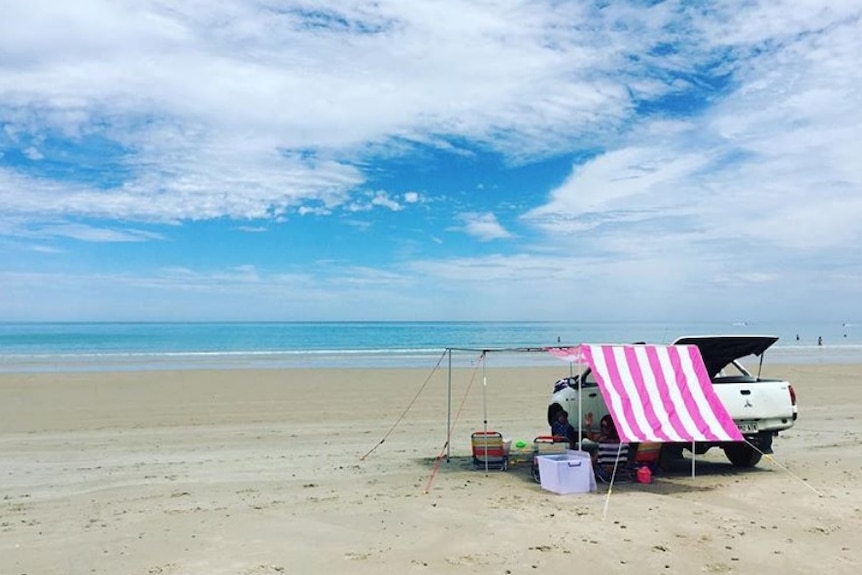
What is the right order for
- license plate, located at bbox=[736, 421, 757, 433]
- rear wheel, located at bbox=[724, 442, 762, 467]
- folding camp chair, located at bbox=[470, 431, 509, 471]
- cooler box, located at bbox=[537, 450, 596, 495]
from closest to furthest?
cooler box, located at bbox=[537, 450, 596, 495] → license plate, located at bbox=[736, 421, 757, 433] → folding camp chair, located at bbox=[470, 431, 509, 471] → rear wheel, located at bbox=[724, 442, 762, 467]

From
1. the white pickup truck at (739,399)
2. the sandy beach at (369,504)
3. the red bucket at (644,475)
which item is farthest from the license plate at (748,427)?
the red bucket at (644,475)

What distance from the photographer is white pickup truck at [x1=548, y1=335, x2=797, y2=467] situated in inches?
421

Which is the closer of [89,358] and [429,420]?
[429,420]

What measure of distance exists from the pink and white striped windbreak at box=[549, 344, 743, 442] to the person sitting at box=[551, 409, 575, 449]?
65.8 inches

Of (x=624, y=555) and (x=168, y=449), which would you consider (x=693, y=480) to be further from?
(x=168, y=449)

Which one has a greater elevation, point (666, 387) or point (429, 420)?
point (666, 387)

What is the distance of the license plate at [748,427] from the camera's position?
1065 cm

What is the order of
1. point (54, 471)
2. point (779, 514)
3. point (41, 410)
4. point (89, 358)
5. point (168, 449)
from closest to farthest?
point (779, 514) → point (54, 471) → point (168, 449) → point (41, 410) → point (89, 358)

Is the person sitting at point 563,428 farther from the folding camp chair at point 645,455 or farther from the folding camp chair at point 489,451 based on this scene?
the folding camp chair at point 645,455

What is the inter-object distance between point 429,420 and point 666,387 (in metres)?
7.73

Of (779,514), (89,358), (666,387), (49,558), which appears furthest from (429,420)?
(89,358)

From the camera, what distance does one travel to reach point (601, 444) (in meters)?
10.5

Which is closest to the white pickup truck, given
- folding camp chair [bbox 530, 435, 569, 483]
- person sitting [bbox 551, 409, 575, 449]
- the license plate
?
the license plate

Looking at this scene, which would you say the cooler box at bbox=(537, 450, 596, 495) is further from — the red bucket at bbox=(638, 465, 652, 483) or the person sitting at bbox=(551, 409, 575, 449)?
the person sitting at bbox=(551, 409, 575, 449)
